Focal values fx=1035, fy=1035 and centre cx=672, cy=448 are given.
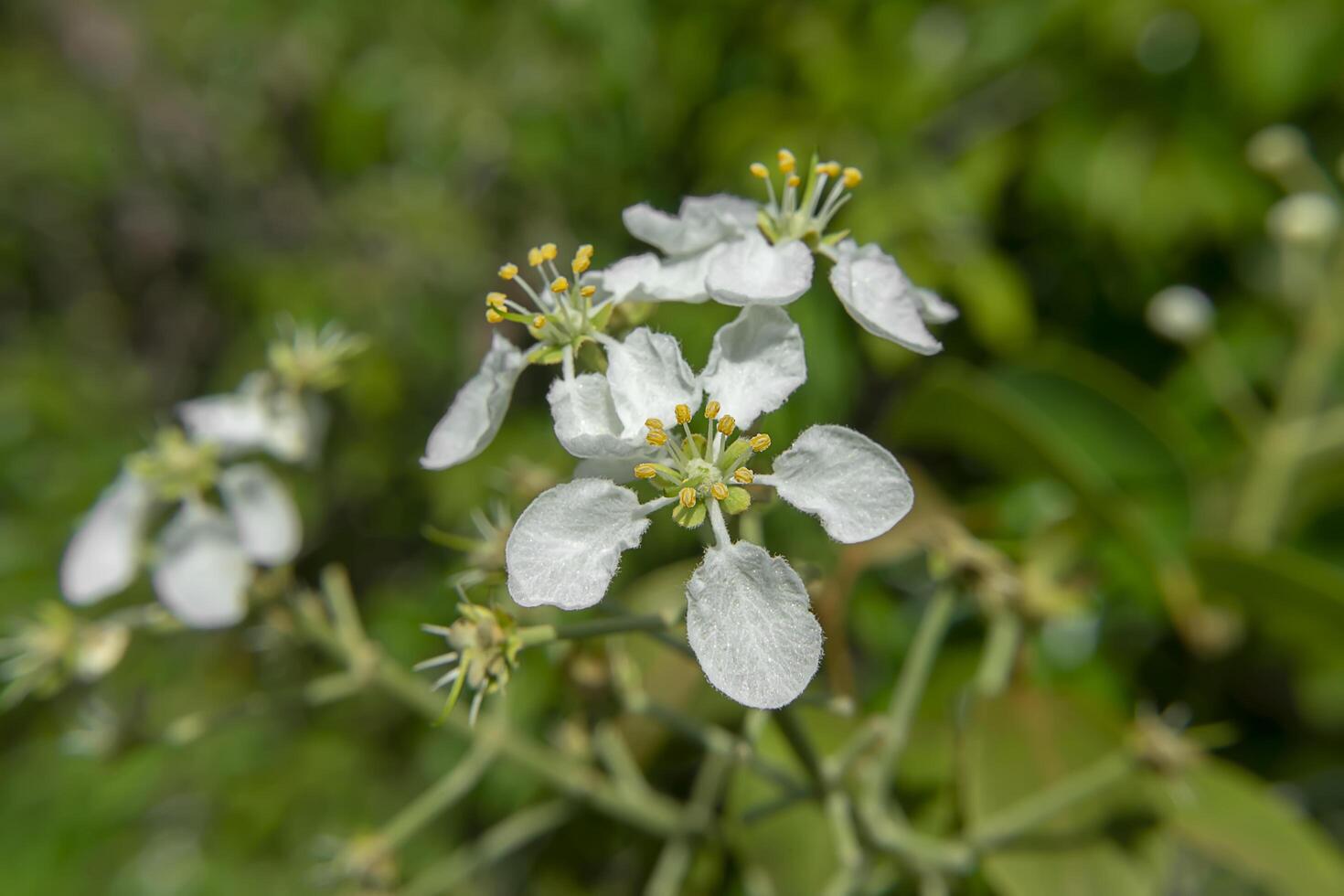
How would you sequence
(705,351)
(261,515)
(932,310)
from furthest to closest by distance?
(705,351), (261,515), (932,310)

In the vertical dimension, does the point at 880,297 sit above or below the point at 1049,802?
above

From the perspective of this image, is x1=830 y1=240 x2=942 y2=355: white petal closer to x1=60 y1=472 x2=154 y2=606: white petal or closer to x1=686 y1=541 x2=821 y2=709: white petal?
x1=686 y1=541 x2=821 y2=709: white petal

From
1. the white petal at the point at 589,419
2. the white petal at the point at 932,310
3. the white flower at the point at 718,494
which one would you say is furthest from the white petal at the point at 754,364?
the white petal at the point at 932,310

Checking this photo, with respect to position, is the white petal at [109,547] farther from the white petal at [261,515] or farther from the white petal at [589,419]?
the white petal at [589,419]

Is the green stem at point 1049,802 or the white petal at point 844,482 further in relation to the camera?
the green stem at point 1049,802

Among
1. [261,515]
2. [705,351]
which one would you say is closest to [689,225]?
[705,351]

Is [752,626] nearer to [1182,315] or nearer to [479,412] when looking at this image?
[479,412]

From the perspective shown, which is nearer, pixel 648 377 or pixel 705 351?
pixel 648 377
